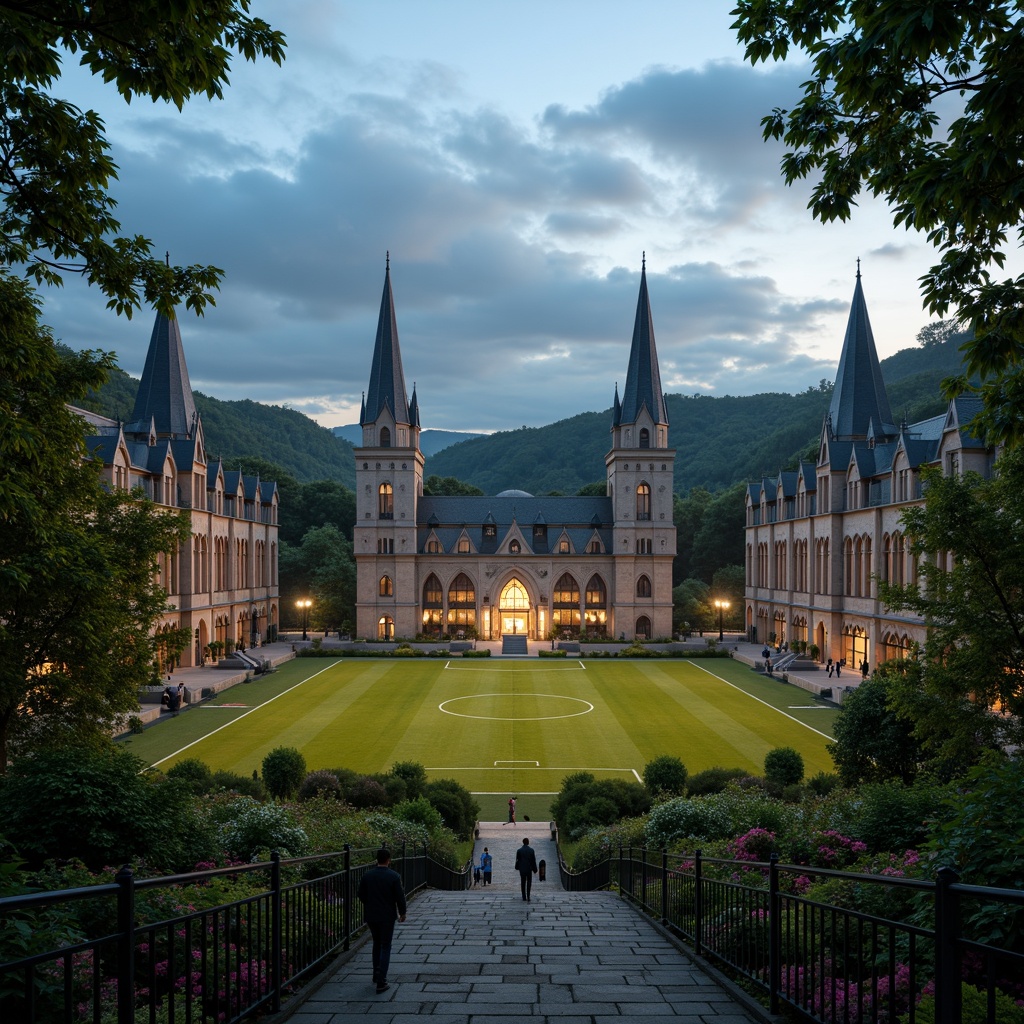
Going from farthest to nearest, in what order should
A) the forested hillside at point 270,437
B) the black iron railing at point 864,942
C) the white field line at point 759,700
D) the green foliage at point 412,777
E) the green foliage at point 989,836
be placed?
the forested hillside at point 270,437 < the white field line at point 759,700 < the green foliage at point 412,777 < the green foliage at point 989,836 < the black iron railing at point 864,942

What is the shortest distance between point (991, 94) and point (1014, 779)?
5618 mm

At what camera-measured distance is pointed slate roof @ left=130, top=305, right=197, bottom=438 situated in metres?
57.0

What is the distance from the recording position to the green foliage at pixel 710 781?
79.5 ft

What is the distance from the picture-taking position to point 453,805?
2373cm

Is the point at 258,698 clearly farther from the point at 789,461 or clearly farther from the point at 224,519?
the point at 789,461

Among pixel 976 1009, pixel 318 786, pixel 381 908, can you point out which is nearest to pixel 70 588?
pixel 318 786

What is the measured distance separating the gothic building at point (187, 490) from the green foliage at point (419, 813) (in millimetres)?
31748

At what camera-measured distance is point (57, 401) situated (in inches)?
645

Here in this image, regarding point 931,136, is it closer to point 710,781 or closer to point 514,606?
point 710,781

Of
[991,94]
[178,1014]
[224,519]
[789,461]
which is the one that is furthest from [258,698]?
[789,461]

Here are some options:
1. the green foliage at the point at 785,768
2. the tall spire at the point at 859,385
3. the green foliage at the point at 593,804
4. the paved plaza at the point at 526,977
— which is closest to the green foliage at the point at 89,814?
the paved plaza at the point at 526,977

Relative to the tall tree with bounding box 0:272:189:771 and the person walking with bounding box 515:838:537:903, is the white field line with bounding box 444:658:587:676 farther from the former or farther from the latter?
the person walking with bounding box 515:838:537:903

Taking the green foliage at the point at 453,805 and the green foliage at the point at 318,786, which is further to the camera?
the green foliage at the point at 453,805

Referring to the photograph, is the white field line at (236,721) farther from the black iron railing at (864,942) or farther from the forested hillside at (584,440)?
the forested hillside at (584,440)
